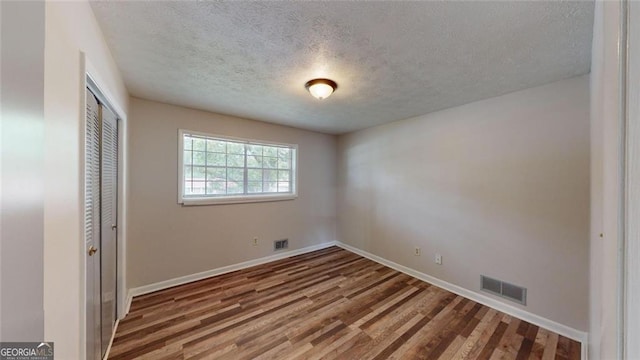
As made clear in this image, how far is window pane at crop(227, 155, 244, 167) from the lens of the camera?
3.41 meters

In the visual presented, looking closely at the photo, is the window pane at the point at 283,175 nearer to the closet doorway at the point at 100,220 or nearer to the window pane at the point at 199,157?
the window pane at the point at 199,157

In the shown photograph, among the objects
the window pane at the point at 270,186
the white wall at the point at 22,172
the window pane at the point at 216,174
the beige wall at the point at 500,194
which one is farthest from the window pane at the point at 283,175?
the white wall at the point at 22,172

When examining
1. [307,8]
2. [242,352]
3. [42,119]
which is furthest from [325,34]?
[242,352]

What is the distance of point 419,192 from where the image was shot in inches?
124

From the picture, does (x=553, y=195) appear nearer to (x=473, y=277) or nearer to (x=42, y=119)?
(x=473, y=277)

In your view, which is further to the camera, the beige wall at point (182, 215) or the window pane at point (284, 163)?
the window pane at point (284, 163)

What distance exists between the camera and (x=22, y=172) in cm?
65

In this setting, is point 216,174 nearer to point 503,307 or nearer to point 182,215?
point 182,215

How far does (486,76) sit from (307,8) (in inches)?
68.2

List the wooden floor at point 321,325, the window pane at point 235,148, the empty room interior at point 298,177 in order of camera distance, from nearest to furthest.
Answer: the empty room interior at point 298,177 → the wooden floor at point 321,325 → the window pane at point 235,148

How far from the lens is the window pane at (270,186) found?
3.81 meters

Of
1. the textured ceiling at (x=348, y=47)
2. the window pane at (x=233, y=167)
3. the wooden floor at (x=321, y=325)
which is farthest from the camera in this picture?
the window pane at (x=233, y=167)

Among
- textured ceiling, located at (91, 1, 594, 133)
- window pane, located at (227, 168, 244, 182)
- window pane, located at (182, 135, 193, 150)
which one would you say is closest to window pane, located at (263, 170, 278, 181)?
window pane, located at (227, 168, 244, 182)

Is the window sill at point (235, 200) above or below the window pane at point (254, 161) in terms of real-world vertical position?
below
